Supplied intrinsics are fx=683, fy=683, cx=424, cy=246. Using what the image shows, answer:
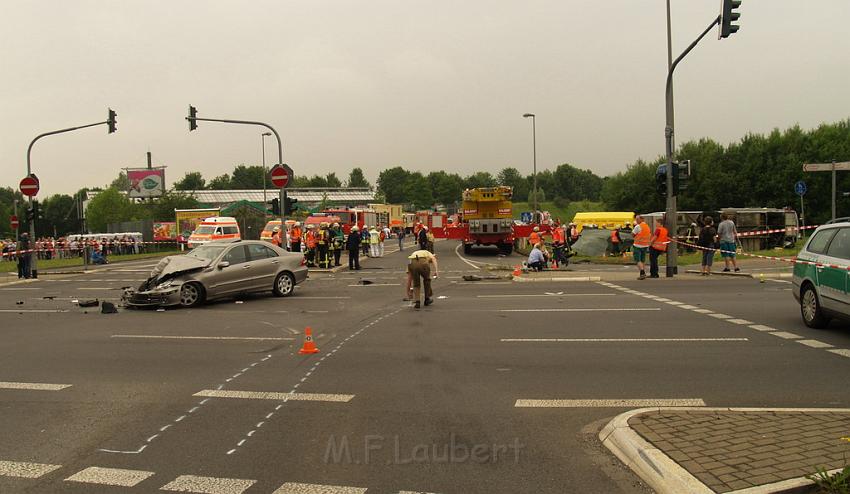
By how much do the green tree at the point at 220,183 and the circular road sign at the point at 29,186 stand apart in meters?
154

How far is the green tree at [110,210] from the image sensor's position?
8181cm

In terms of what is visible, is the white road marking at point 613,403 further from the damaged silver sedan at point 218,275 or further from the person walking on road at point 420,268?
the damaged silver sedan at point 218,275

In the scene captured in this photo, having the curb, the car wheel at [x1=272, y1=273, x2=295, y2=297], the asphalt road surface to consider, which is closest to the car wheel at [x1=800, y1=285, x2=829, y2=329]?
the asphalt road surface

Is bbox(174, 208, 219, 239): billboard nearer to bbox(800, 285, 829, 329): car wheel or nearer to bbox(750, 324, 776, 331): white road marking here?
bbox(750, 324, 776, 331): white road marking

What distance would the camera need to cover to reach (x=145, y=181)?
10625cm

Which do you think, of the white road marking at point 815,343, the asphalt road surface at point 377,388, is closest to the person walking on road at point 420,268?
the asphalt road surface at point 377,388

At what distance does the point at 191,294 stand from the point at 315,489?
1138 cm

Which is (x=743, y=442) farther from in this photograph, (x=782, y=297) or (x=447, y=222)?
(x=447, y=222)

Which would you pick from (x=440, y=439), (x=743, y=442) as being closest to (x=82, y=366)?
(x=440, y=439)

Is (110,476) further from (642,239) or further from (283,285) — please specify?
(642,239)

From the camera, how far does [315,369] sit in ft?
27.0

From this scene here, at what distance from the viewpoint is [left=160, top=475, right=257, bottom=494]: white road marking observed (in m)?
4.48

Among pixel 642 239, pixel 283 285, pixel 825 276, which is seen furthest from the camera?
pixel 642 239

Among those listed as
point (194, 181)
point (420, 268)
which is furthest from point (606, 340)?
point (194, 181)
